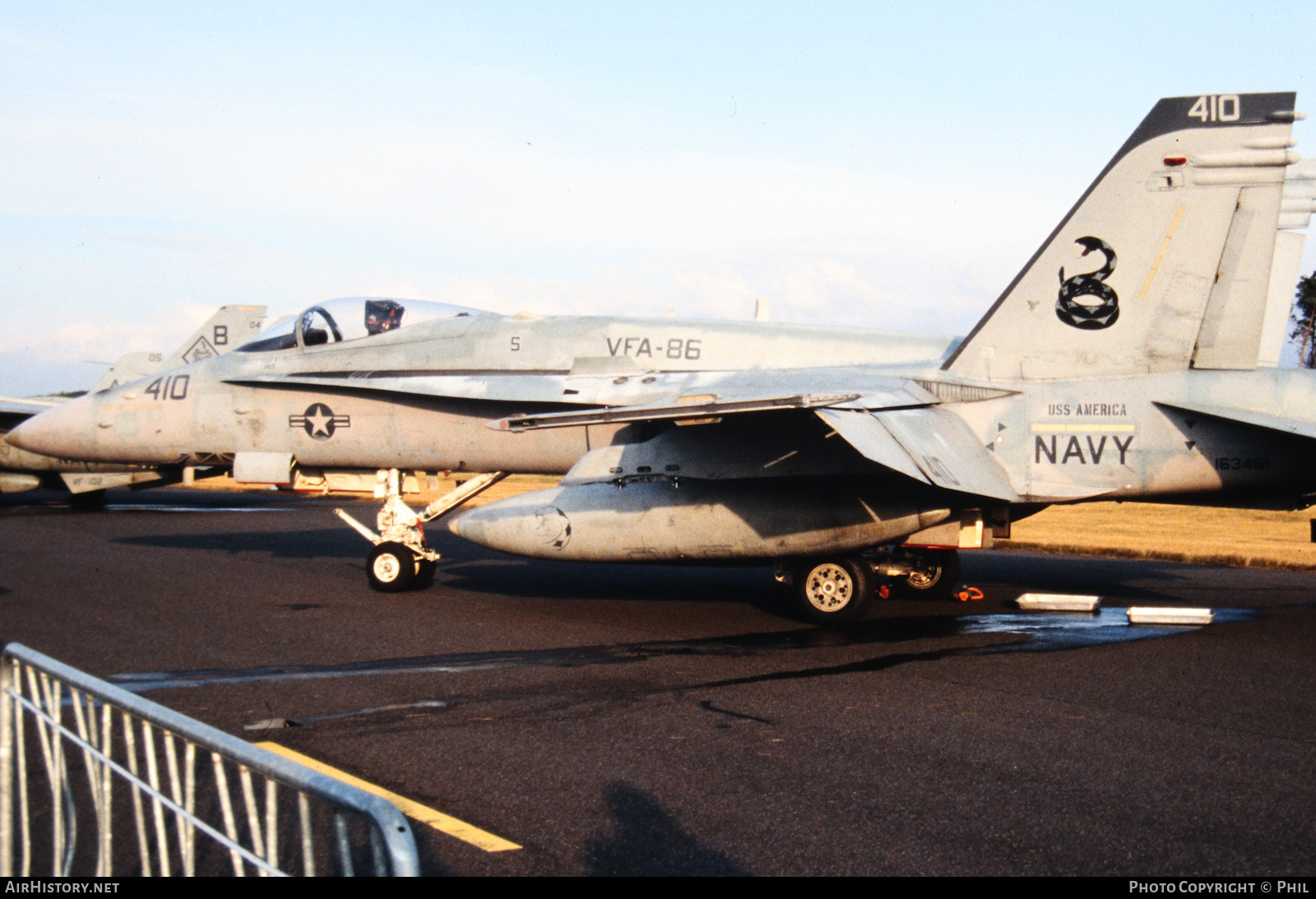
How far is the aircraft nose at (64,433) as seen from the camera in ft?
43.8

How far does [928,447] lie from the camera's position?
30.8 feet

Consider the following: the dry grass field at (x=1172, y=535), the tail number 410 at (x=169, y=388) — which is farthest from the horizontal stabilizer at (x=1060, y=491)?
the tail number 410 at (x=169, y=388)

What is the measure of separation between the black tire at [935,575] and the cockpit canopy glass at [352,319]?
5907 mm

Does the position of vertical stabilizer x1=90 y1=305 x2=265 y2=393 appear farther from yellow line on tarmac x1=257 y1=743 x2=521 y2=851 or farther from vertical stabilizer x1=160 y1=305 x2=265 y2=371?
yellow line on tarmac x1=257 y1=743 x2=521 y2=851

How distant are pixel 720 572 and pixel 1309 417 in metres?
7.39

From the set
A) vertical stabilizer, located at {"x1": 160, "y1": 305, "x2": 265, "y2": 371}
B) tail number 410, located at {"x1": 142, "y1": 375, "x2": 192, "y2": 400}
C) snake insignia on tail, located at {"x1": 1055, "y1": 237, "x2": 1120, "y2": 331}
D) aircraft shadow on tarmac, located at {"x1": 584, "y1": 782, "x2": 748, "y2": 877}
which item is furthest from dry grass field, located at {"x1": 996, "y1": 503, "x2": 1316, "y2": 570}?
vertical stabilizer, located at {"x1": 160, "y1": 305, "x2": 265, "y2": 371}

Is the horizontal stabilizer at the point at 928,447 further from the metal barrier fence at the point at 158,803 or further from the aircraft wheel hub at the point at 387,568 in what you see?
the aircraft wheel hub at the point at 387,568

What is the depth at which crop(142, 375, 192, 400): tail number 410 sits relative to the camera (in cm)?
1318

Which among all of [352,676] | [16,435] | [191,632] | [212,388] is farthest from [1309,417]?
[16,435]

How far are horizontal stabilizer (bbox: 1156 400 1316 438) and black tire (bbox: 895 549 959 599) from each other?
2969 millimetres

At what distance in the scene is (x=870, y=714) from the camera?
677 centimetres

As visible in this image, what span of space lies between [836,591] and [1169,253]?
174 inches

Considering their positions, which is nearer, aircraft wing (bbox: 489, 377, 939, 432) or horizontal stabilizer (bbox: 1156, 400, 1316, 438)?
aircraft wing (bbox: 489, 377, 939, 432)
